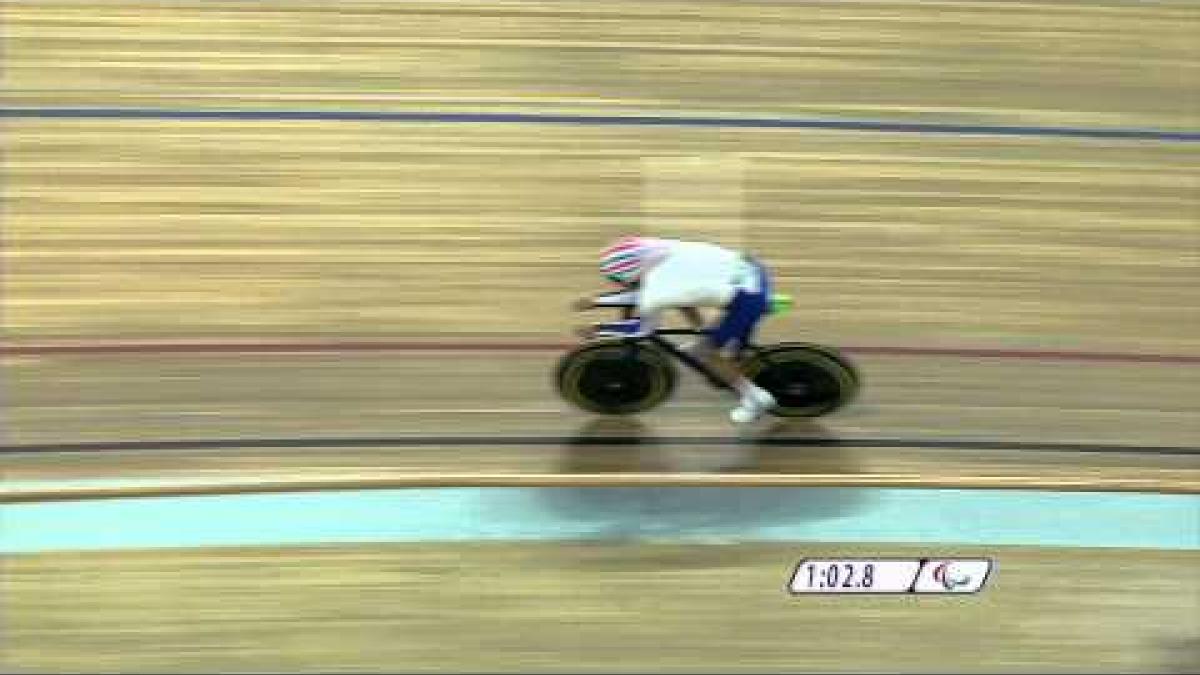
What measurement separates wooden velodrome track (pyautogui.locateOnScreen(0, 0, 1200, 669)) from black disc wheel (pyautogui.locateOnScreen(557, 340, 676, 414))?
10 cm

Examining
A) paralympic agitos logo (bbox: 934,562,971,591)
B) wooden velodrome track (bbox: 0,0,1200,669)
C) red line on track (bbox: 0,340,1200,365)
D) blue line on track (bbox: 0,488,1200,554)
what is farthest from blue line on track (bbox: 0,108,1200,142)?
paralympic agitos logo (bbox: 934,562,971,591)

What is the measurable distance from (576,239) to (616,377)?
2.30ft

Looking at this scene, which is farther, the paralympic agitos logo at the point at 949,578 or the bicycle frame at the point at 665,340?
the bicycle frame at the point at 665,340

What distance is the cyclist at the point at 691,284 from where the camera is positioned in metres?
2.90

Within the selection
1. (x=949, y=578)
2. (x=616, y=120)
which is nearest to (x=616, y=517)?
(x=949, y=578)

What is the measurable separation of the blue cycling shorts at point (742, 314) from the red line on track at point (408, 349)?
20.8 inches

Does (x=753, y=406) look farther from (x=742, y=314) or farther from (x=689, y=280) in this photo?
(x=689, y=280)

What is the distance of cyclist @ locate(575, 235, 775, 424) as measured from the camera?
2.90 metres

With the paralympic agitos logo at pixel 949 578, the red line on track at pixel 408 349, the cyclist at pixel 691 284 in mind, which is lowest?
the paralympic agitos logo at pixel 949 578

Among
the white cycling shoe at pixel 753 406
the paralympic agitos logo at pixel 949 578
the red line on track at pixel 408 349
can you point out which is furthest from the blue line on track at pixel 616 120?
the paralympic agitos logo at pixel 949 578

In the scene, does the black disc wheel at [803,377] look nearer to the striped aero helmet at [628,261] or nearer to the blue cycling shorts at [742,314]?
the blue cycling shorts at [742,314]

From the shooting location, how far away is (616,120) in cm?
392

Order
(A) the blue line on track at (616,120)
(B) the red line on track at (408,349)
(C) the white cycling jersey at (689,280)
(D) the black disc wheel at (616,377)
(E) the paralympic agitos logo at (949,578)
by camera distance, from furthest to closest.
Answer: (A) the blue line on track at (616,120), (B) the red line on track at (408,349), (D) the black disc wheel at (616,377), (C) the white cycling jersey at (689,280), (E) the paralympic agitos logo at (949,578)

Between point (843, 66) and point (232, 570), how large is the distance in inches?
101
